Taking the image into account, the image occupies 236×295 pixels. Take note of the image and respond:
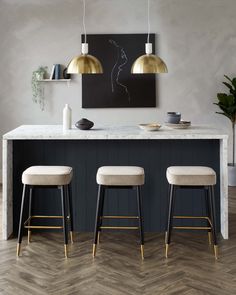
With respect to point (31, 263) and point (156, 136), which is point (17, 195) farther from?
point (156, 136)

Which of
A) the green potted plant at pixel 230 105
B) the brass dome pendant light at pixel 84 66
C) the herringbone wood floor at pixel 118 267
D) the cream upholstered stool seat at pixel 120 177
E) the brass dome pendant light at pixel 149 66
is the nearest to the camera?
the herringbone wood floor at pixel 118 267

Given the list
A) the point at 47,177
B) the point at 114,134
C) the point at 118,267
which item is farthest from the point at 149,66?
the point at 118,267

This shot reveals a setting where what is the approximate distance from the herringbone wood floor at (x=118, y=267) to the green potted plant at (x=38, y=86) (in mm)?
2899

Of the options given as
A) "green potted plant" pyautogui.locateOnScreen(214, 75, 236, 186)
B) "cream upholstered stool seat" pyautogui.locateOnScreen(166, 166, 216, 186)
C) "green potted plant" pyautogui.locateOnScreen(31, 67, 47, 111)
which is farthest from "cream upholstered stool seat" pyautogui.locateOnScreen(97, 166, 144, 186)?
"green potted plant" pyautogui.locateOnScreen(31, 67, 47, 111)

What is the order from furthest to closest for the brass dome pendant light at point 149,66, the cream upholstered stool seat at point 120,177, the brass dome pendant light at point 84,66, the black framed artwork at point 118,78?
the black framed artwork at point 118,78 < the brass dome pendant light at point 149,66 < the brass dome pendant light at point 84,66 < the cream upholstered stool seat at point 120,177

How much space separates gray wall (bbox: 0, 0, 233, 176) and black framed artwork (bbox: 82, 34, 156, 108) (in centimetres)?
10

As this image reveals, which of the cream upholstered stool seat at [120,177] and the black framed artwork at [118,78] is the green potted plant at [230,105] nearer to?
the black framed artwork at [118,78]

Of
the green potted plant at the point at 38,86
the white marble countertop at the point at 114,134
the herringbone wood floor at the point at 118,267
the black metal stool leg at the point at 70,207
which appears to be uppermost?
the green potted plant at the point at 38,86

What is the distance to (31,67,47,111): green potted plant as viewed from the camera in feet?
23.2

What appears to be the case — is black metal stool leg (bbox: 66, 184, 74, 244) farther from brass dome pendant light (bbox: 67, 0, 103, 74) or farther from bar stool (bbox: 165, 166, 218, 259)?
brass dome pendant light (bbox: 67, 0, 103, 74)

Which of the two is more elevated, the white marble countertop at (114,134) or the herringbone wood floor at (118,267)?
the white marble countertop at (114,134)

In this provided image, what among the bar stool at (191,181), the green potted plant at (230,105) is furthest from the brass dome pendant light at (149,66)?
the green potted plant at (230,105)

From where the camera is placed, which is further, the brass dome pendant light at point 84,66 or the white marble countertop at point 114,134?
the brass dome pendant light at point 84,66

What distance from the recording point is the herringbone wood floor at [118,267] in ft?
11.5
